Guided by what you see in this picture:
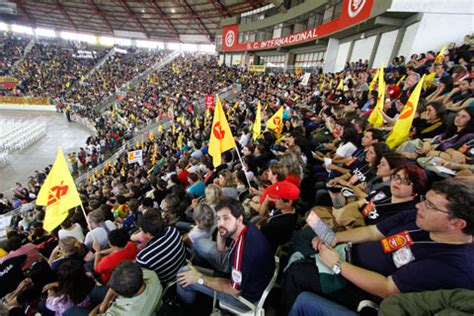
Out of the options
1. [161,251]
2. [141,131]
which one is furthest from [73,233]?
[141,131]

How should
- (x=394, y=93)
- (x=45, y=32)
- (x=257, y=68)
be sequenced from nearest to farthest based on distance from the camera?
(x=394, y=93) → (x=257, y=68) → (x=45, y=32)

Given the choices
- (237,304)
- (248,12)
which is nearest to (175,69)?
(248,12)

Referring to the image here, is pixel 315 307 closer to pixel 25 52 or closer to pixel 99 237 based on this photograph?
pixel 99 237

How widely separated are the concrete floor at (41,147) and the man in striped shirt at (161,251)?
39.9ft

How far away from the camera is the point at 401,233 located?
1.45 m

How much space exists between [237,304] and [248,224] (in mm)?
622

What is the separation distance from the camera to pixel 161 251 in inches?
85.7

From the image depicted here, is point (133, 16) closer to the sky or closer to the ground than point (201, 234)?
closer to the sky

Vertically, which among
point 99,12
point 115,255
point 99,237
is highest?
point 99,12

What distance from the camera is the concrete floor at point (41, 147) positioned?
11.9 metres

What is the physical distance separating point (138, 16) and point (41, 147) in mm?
26736

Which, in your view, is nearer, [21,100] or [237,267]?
[237,267]

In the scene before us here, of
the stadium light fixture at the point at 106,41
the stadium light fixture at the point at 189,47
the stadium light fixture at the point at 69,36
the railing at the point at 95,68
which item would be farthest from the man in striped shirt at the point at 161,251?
the stadium light fixture at the point at 69,36

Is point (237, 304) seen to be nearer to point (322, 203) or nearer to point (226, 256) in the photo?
point (226, 256)
